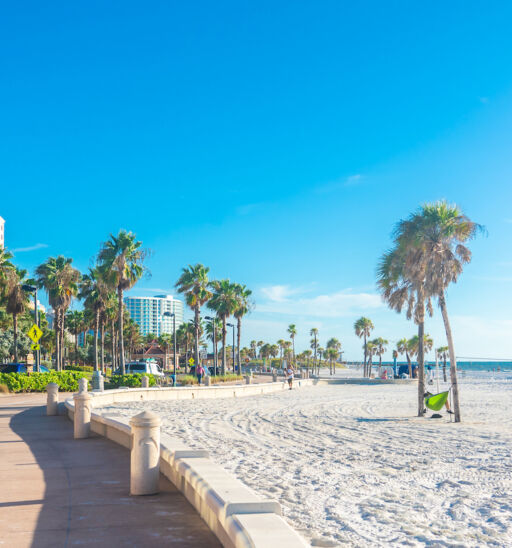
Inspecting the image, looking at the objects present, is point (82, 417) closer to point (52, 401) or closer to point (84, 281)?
point (52, 401)

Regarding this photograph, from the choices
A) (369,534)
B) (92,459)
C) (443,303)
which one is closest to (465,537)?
(369,534)

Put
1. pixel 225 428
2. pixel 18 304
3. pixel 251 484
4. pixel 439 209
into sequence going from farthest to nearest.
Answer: pixel 18 304 → pixel 439 209 → pixel 225 428 → pixel 251 484

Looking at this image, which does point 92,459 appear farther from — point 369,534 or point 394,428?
point 394,428

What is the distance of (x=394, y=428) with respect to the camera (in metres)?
17.6

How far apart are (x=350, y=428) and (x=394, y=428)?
153 centimetres

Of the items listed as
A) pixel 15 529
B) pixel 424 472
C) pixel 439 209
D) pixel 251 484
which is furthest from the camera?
pixel 439 209

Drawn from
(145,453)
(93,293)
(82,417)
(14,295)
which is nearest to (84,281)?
(93,293)

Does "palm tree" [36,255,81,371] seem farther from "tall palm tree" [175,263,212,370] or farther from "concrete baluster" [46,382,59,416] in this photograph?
"concrete baluster" [46,382,59,416]

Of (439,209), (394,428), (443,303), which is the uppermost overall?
(439,209)

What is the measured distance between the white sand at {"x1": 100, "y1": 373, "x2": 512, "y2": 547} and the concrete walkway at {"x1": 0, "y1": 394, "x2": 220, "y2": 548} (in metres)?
1.47

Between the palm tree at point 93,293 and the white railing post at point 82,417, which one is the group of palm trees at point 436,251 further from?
the palm tree at point 93,293

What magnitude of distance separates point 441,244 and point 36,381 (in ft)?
72.7

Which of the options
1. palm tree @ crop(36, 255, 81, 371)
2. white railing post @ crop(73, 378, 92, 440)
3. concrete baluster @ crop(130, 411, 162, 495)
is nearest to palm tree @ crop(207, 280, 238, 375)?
palm tree @ crop(36, 255, 81, 371)

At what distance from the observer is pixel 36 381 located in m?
29.8
